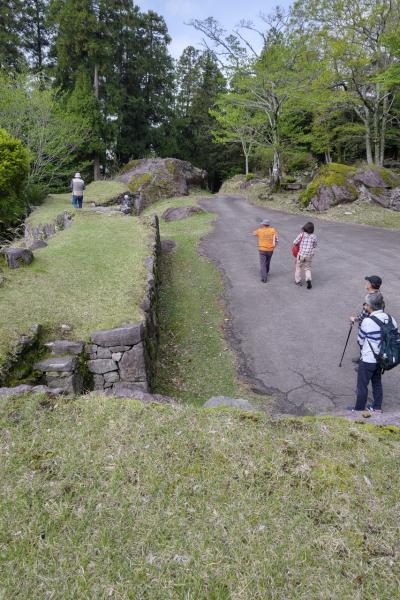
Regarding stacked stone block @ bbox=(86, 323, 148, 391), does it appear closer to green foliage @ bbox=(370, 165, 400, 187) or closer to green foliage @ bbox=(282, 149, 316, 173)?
green foliage @ bbox=(370, 165, 400, 187)

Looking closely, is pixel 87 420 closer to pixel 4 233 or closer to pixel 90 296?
pixel 90 296

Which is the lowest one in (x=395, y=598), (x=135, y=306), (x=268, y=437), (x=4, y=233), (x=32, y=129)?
(x=395, y=598)

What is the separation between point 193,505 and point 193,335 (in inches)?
211

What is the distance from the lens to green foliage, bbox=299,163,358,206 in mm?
19438

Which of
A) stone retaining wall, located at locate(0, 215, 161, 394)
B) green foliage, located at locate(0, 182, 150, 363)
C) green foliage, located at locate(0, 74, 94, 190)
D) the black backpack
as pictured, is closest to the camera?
the black backpack

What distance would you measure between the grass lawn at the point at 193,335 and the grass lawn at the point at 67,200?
7.01 meters

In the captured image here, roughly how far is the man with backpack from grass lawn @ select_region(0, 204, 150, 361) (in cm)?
379

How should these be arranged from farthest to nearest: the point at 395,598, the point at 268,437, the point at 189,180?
1. the point at 189,180
2. the point at 268,437
3. the point at 395,598

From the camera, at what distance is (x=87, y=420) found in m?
4.07

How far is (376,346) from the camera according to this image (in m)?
5.00

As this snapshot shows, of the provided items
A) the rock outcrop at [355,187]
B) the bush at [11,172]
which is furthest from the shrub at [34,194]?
the rock outcrop at [355,187]

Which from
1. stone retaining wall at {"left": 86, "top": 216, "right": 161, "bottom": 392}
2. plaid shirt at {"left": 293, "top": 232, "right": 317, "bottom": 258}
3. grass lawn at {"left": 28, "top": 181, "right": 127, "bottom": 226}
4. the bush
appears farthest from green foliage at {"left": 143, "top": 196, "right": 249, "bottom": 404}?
grass lawn at {"left": 28, "top": 181, "right": 127, "bottom": 226}

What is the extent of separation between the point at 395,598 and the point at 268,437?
1.58 m

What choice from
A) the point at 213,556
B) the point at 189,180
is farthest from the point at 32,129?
the point at 213,556
